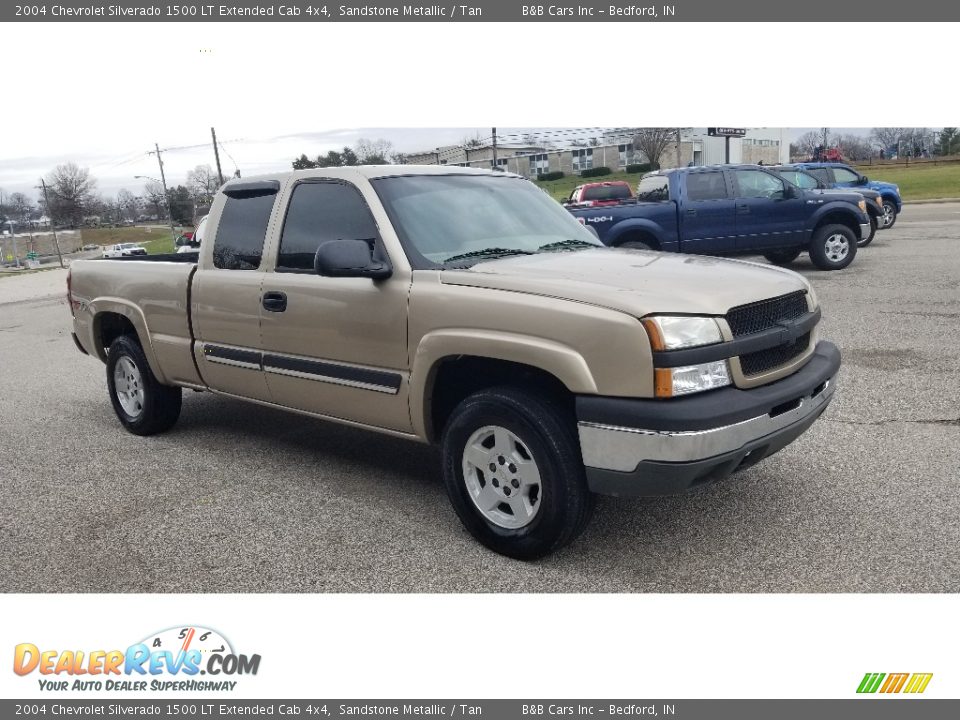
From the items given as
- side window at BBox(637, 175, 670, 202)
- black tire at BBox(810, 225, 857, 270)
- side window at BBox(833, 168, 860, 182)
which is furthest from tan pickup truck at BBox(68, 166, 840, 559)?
side window at BBox(833, 168, 860, 182)

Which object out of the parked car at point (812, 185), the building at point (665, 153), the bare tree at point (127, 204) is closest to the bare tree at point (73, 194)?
the bare tree at point (127, 204)

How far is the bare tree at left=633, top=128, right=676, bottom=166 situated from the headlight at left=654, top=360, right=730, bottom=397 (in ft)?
227

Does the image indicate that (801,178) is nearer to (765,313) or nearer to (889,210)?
(889,210)

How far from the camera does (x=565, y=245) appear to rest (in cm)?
456

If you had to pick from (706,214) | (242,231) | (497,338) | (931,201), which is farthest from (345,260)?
(931,201)

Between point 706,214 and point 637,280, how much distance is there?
10.6m

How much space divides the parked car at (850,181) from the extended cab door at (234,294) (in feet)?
52.0

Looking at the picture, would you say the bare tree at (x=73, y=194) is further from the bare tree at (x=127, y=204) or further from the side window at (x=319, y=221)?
the side window at (x=319, y=221)

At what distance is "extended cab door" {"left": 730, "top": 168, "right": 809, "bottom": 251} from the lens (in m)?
13.5

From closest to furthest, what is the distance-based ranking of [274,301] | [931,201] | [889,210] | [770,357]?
[770,357] < [274,301] < [889,210] < [931,201]

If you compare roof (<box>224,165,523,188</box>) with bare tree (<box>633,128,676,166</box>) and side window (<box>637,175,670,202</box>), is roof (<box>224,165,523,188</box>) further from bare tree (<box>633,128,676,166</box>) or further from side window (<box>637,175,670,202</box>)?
bare tree (<box>633,128,676,166</box>)

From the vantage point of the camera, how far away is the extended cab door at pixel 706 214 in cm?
1350

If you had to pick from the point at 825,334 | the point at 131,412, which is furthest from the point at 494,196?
the point at 825,334

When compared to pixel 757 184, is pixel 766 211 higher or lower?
lower
